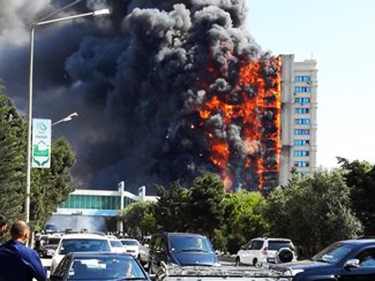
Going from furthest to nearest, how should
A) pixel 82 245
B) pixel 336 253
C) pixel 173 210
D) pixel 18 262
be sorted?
pixel 173 210 < pixel 82 245 < pixel 336 253 < pixel 18 262

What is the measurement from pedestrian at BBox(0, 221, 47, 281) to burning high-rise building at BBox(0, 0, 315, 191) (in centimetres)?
12637

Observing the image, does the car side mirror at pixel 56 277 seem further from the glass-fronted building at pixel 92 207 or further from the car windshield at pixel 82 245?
the glass-fronted building at pixel 92 207

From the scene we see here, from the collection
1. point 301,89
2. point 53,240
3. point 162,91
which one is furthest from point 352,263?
point 301,89

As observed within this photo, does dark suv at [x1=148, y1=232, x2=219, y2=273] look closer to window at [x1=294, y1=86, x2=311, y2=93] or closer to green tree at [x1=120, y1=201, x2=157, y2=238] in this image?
green tree at [x1=120, y1=201, x2=157, y2=238]

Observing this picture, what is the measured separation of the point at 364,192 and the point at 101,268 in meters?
26.1

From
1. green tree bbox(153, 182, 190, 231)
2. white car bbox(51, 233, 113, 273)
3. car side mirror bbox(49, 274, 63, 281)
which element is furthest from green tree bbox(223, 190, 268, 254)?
car side mirror bbox(49, 274, 63, 281)

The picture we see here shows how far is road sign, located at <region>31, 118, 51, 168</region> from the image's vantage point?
26.8 metres

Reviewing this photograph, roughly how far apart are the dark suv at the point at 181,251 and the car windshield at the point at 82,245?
65.7 inches

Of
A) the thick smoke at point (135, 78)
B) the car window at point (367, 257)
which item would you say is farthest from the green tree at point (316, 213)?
the thick smoke at point (135, 78)

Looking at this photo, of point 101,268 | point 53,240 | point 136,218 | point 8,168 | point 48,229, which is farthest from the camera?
point 136,218

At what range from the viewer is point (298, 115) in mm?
163000

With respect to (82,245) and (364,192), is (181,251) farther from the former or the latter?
(364,192)

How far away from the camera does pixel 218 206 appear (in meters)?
65.4

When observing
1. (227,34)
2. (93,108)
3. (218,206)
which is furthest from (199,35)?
(218,206)
